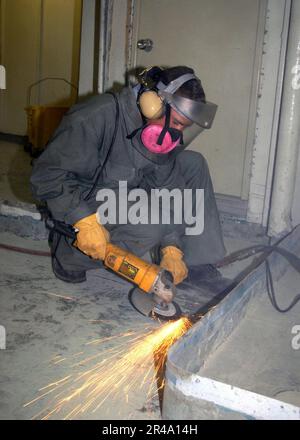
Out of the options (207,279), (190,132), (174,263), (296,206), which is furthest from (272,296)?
(296,206)

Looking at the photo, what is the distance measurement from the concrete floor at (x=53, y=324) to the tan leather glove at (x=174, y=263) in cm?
18

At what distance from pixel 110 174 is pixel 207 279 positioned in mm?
914

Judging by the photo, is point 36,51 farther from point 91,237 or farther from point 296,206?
point 91,237

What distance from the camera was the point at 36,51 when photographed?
7.60 meters

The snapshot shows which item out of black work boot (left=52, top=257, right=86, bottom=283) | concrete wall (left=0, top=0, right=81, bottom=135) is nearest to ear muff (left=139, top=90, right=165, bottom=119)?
black work boot (left=52, top=257, right=86, bottom=283)

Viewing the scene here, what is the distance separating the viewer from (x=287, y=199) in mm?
3969

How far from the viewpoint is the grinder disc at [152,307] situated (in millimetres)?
2664

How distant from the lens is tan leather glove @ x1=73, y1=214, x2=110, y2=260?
2.62 metres

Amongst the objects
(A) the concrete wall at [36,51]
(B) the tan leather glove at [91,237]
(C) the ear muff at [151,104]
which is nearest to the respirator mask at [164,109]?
(C) the ear muff at [151,104]

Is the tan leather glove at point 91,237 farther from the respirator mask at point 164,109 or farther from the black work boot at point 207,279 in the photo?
the black work boot at point 207,279

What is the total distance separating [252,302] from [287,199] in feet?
4.41

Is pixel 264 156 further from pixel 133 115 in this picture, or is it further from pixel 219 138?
pixel 133 115

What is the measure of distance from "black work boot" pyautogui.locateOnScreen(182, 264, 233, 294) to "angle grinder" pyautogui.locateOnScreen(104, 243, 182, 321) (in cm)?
44
